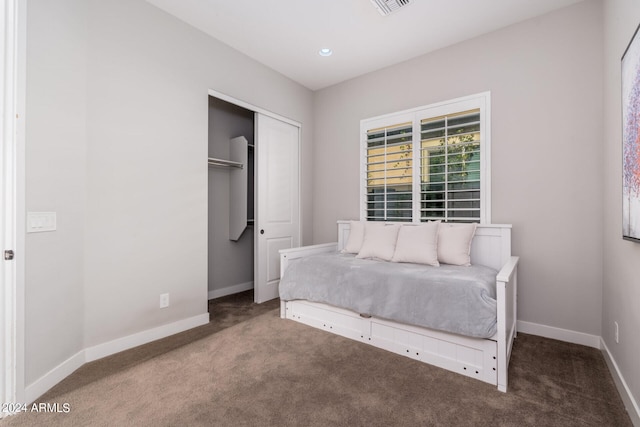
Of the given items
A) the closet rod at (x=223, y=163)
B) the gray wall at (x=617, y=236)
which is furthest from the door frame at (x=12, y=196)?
the gray wall at (x=617, y=236)

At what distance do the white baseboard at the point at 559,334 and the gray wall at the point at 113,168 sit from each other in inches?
117

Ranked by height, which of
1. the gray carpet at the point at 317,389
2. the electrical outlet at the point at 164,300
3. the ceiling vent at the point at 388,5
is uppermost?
the ceiling vent at the point at 388,5

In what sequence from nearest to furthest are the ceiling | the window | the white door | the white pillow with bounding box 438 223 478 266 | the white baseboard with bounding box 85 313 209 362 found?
the white baseboard with bounding box 85 313 209 362 → the ceiling → the white pillow with bounding box 438 223 478 266 → the window → the white door

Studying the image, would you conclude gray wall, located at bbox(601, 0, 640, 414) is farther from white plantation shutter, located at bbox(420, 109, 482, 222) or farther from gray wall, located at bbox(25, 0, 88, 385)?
gray wall, located at bbox(25, 0, 88, 385)

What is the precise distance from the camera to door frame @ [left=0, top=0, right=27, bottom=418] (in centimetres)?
155

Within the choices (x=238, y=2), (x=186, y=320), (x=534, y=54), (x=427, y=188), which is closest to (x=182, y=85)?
(x=238, y=2)

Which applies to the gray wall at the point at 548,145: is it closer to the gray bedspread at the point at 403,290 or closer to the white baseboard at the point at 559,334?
the white baseboard at the point at 559,334

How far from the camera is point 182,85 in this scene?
2.77m

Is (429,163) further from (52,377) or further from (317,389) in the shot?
(52,377)

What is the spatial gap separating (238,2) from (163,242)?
2.12m

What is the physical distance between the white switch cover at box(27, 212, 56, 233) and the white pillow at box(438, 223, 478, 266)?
9.60 feet

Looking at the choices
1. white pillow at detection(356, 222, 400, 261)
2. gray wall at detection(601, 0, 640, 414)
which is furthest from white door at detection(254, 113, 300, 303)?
gray wall at detection(601, 0, 640, 414)

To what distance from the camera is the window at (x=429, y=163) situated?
2.95m

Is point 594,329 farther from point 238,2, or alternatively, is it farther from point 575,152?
point 238,2
